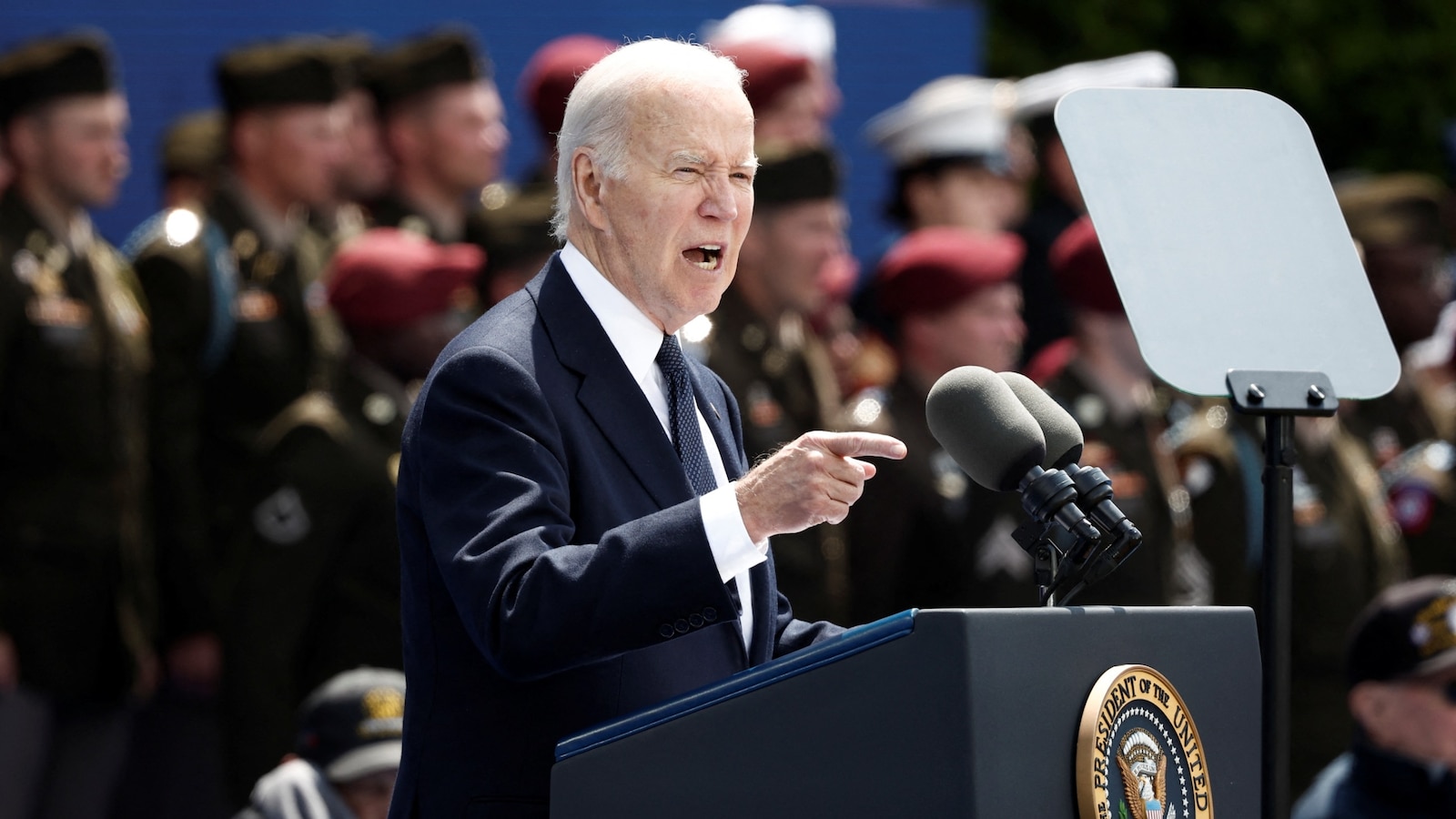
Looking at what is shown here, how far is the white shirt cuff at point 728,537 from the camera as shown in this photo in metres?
2.10

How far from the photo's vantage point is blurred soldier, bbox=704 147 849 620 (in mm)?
5867

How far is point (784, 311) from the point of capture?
242 inches

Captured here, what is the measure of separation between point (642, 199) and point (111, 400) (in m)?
3.27

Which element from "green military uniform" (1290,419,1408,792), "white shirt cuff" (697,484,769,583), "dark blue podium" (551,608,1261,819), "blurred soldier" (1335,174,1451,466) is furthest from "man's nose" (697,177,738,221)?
"blurred soldier" (1335,174,1451,466)

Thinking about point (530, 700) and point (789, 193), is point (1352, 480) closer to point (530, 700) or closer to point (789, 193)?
point (789, 193)

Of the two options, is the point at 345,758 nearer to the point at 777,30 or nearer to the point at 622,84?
the point at 622,84

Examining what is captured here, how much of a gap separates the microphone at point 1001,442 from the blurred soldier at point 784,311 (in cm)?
356

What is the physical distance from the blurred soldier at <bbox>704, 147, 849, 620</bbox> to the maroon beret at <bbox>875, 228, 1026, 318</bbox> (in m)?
0.24

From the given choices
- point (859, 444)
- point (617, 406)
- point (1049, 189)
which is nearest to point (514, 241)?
point (1049, 189)

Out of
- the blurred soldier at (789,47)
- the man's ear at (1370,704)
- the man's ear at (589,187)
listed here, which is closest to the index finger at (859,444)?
the man's ear at (589,187)

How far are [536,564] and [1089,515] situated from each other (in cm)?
58

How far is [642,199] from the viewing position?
238cm

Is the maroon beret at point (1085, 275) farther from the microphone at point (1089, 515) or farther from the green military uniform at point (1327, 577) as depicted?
the microphone at point (1089, 515)

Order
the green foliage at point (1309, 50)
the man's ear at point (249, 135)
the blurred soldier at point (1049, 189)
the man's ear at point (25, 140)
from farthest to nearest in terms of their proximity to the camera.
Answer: the green foliage at point (1309, 50) < the blurred soldier at point (1049, 189) < the man's ear at point (249, 135) < the man's ear at point (25, 140)
